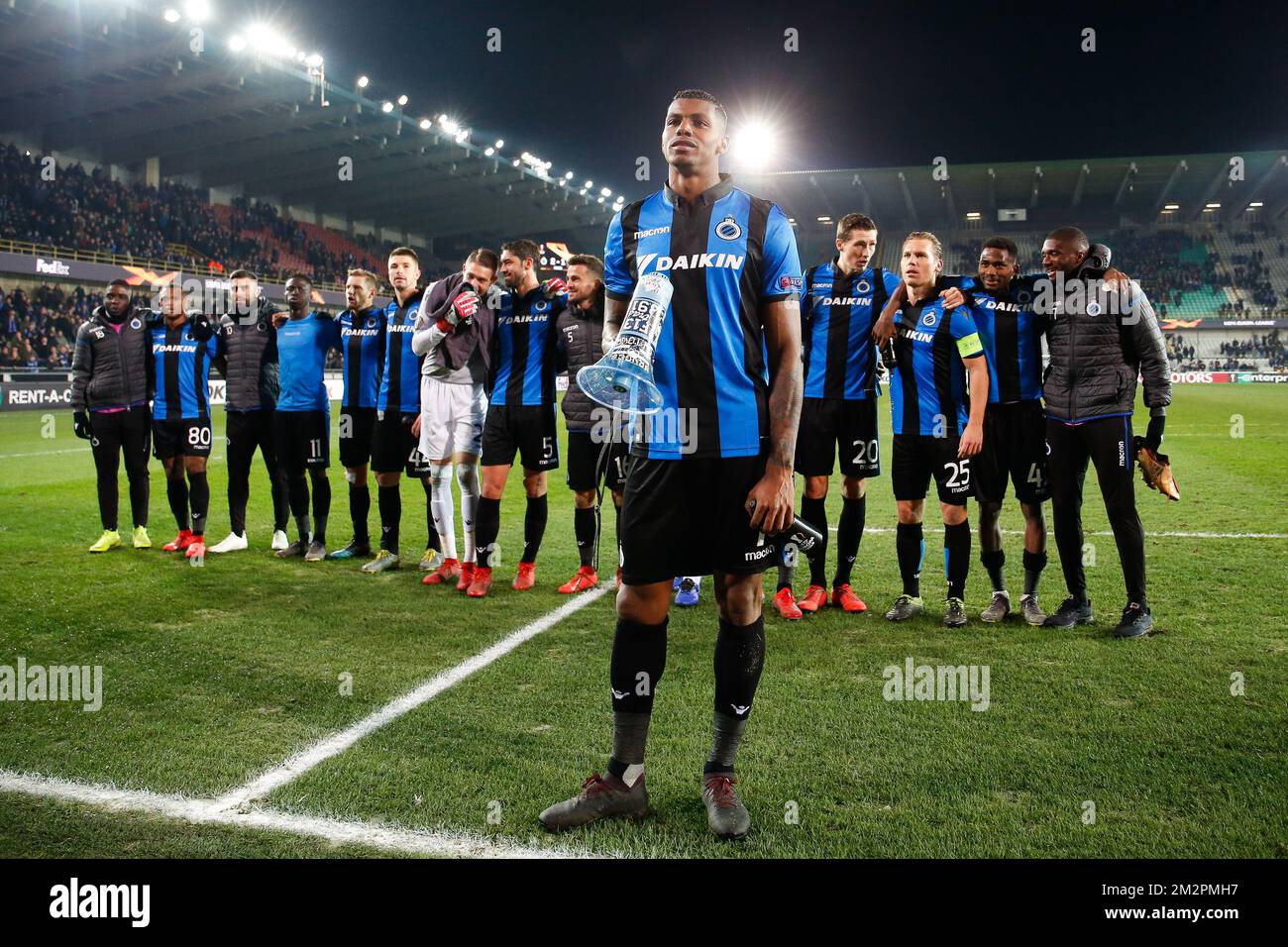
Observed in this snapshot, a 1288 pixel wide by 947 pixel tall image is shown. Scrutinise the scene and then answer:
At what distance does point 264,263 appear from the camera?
39.5 metres

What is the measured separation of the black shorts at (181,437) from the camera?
7.55 m

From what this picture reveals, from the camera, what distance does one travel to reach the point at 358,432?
287 inches

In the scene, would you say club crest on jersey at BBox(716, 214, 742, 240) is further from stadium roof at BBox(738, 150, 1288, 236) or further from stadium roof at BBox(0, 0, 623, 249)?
stadium roof at BBox(738, 150, 1288, 236)

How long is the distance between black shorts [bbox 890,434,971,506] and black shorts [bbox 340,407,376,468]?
159 inches

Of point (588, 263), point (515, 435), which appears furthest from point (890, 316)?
point (515, 435)

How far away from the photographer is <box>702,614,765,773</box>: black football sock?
2932mm

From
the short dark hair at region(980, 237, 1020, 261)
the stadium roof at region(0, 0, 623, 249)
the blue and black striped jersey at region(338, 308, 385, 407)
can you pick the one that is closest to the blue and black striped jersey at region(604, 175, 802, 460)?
the short dark hair at region(980, 237, 1020, 261)

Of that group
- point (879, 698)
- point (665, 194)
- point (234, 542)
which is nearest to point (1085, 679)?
point (879, 698)

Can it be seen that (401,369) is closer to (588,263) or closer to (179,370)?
(588,263)

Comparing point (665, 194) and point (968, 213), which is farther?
point (968, 213)

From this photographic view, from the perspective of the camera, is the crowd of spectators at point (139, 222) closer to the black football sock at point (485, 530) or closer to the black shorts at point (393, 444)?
the black shorts at point (393, 444)

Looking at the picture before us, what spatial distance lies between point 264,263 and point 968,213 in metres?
37.9

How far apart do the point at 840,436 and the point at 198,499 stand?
5023 mm
